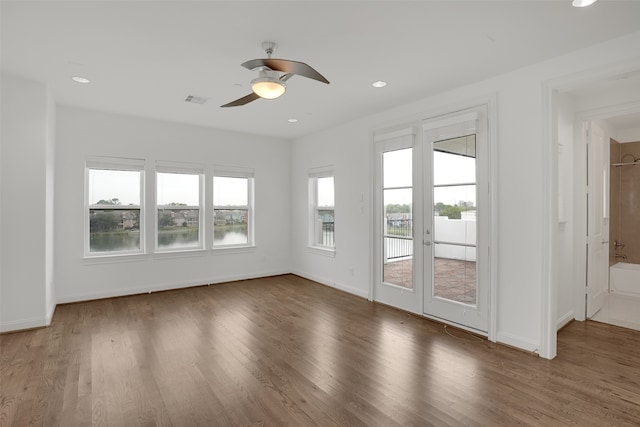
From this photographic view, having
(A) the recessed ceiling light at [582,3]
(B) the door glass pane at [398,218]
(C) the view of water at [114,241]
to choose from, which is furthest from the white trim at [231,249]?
(A) the recessed ceiling light at [582,3]

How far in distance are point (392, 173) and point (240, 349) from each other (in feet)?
10.1

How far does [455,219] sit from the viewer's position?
4.00 metres

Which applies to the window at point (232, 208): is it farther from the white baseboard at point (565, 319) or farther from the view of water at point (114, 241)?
the white baseboard at point (565, 319)

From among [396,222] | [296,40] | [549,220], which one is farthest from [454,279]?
[296,40]

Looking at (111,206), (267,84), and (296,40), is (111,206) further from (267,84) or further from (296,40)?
(296,40)

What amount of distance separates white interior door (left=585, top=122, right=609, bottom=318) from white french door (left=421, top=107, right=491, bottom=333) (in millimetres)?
1639

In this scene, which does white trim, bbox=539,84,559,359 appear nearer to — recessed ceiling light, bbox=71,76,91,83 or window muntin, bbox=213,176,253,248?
recessed ceiling light, bbox=71,76,91,83

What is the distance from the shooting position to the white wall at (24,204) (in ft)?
12.3

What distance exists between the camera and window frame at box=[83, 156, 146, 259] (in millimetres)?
5109

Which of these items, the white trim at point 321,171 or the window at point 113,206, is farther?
the white trim at point 321,171

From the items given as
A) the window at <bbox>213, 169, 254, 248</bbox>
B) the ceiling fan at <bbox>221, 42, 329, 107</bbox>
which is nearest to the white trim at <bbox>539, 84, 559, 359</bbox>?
the ceiling fan at <bbox>221, 42, 329, 107</bbox>

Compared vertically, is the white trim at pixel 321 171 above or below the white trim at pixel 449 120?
below

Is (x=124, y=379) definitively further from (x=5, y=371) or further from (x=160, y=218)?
(x=160, y=218)

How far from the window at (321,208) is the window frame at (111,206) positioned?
3.02 m
